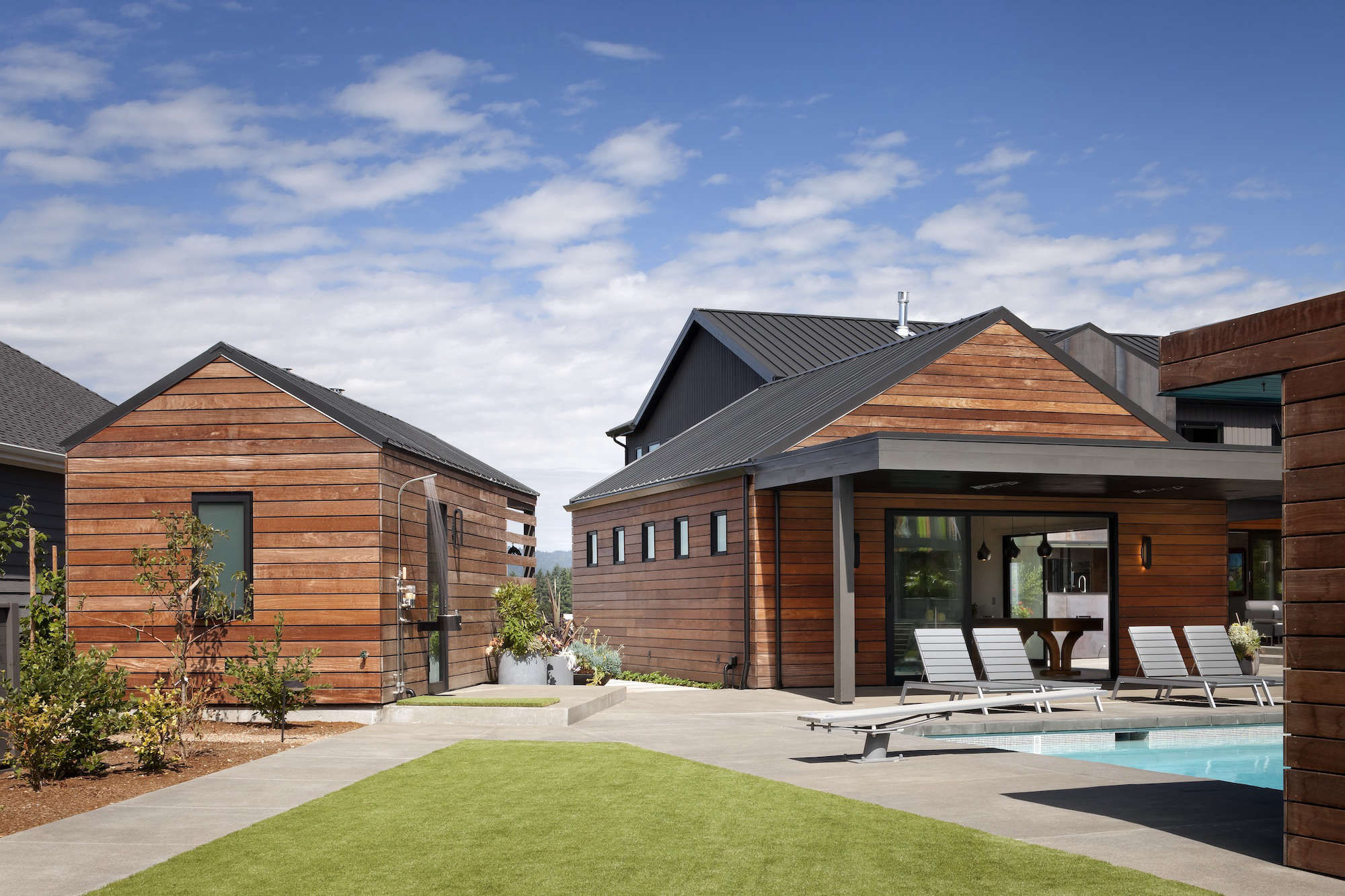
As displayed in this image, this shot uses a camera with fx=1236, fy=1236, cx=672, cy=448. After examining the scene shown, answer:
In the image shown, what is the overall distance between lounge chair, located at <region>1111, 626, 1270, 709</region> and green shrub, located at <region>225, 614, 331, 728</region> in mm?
9221

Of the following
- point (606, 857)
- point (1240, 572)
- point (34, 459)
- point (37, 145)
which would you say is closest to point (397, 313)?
point (37, 145)

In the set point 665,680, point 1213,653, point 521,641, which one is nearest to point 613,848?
point 521,641

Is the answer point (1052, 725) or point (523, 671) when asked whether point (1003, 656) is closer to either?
point (1052, 725)

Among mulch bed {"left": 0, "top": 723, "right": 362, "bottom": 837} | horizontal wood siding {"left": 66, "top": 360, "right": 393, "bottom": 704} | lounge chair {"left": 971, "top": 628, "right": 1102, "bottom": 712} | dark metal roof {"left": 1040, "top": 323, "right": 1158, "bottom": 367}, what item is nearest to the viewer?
mulch bed {"left": 0, "top": 723, "right": 362, "bottom": 837}

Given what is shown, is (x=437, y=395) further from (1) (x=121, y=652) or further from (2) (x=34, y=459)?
(1) (x=121, y=652)

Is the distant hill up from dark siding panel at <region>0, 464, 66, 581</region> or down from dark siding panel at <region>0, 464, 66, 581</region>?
down

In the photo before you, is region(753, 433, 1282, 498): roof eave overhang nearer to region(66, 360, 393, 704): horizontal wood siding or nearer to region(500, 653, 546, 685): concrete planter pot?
region(500, 653, 546, 685): concrete planter pot

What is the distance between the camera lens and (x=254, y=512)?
1259cm

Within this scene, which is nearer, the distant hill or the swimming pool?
the swimming pool

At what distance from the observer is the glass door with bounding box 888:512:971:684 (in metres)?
17.0

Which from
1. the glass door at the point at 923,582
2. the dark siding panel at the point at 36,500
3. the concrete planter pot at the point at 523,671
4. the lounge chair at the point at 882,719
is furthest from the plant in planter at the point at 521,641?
the lounge chair at the point at 882,719

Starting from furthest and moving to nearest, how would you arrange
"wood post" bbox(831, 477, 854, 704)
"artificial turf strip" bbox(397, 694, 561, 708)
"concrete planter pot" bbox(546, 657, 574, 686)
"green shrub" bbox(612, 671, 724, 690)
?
"green shrub" bbox(612, 671, 724, 690)
"concrete planter pot" bbox(546, 657, 574, 686)
"wood post" bbox(831, 477, 854, 704)
"artificial turf strip" bbox(397, 694, 561, 708)

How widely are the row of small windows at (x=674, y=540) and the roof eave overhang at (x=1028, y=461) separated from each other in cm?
189

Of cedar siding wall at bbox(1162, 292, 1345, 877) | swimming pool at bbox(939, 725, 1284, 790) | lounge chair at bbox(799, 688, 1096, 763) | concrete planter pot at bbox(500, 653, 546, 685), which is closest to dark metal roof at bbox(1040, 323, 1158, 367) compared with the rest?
concrete planter pot at bbox(500, 653, 546, 685)
